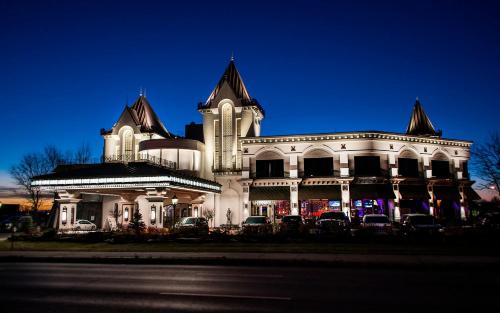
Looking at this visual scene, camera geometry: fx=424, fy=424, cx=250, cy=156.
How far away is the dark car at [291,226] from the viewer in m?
26.3

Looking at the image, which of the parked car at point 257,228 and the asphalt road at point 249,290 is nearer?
the asphalt road at point 249,290

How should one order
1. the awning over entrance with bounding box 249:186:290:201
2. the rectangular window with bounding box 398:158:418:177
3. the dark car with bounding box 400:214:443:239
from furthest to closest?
the rectangular window with bounding box 398:158:418:177 < the awning over entrance with bounding box 249:186:290:201 < the dark car with bounding box 400:214:443:239

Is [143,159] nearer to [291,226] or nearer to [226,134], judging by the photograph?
[226,134]

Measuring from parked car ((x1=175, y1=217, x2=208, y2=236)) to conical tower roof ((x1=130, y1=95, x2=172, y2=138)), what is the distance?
73.2 feet

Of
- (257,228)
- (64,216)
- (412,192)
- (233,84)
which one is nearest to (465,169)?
(412,192)

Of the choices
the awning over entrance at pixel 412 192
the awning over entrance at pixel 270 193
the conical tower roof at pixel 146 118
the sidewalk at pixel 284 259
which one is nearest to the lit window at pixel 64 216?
the conical tower roof at pixel 146 118

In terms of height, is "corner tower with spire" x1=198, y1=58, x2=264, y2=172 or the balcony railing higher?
"corner tower with spire" x1=198, y1=58, x2=264, y2=172

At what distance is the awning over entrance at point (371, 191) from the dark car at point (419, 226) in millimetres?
12257

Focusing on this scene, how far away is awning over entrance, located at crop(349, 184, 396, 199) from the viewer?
42.2 m

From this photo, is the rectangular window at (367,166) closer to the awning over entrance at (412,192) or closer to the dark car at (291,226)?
the awning over entrance at (412,192)

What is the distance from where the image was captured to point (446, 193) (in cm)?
4522

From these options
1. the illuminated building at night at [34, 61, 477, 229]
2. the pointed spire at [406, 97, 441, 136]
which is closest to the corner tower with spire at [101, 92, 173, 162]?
the illuminated building at night at [34, 61, 477, 229]

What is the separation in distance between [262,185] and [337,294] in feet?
117

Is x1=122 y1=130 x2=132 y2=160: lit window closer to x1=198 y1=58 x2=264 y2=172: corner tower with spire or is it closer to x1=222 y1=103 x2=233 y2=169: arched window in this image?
x1=198 y1=58 x2=264 y2=172: corner tower with spire
